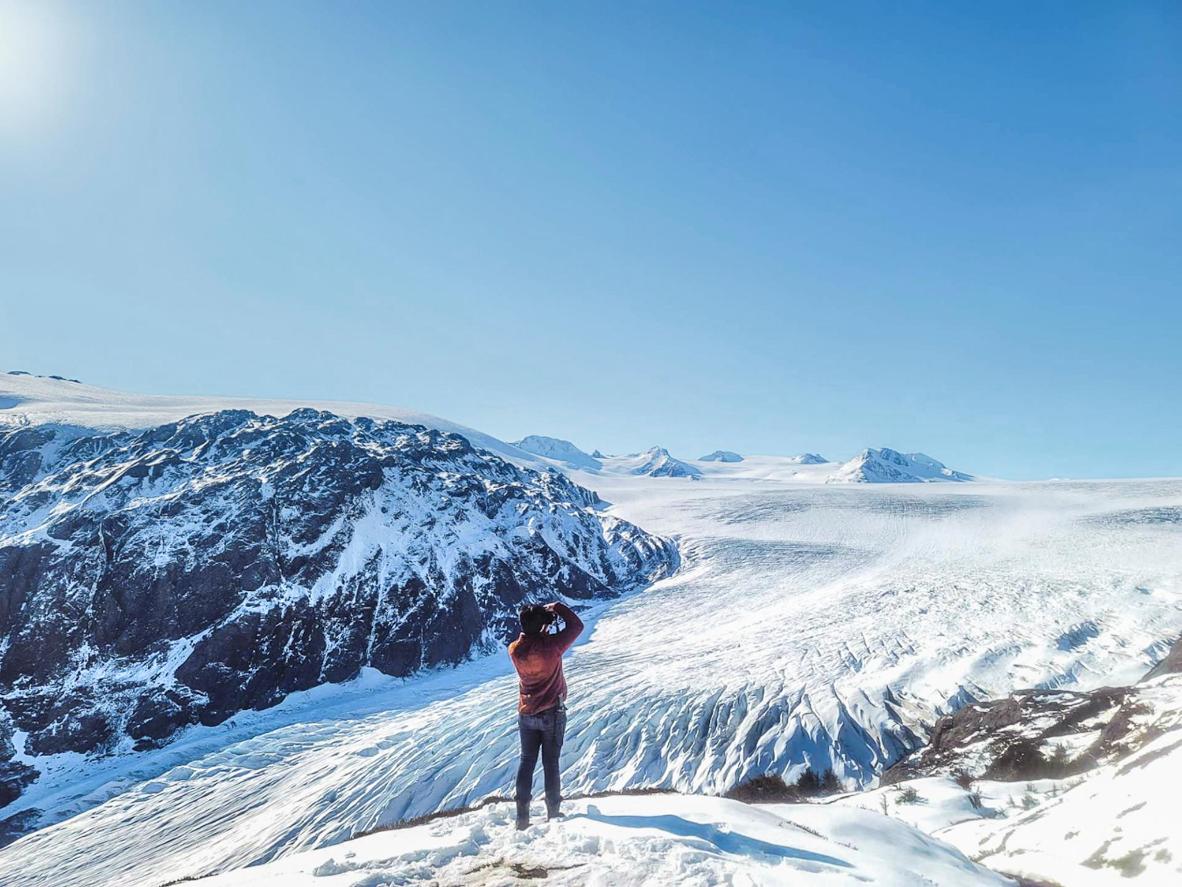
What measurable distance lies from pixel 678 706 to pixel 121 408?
137 metres

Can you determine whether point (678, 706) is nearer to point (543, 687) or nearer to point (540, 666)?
point (543, 687)

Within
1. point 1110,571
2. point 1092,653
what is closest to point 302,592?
point 1092,653

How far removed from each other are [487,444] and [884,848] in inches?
6347

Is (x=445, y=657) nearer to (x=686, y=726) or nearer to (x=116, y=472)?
(x=686, y=726)

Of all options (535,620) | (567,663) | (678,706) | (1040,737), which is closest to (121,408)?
(567,663)

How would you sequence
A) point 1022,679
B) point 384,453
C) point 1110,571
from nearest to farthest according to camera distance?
point 1022,679 → point 1110,571 → point 384,453

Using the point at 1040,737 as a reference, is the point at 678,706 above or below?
below

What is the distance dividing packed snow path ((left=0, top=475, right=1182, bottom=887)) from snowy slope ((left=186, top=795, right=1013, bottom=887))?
60.2 ft

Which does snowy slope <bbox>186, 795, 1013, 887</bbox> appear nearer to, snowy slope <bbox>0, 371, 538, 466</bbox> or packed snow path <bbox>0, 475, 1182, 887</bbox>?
packed snow path <bbox>0, 475, 1182, 887</bbox>

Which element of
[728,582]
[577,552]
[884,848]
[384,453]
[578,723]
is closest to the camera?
[884,848]

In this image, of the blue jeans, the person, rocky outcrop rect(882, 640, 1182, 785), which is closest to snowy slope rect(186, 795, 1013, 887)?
the blue jeans

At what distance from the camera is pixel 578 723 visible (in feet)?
89.1

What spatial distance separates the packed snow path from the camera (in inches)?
926

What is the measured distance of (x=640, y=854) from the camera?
5.04 m
